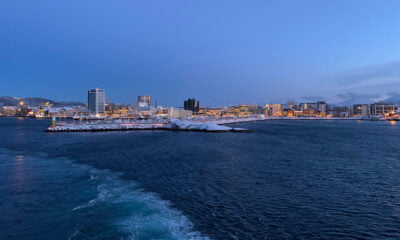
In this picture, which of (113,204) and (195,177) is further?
(195,177)

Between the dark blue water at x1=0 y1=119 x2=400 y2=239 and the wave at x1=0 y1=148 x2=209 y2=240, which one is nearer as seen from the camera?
the wave at x1=0 y1=148 x2=209 y2=240

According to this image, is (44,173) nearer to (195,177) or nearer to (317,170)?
(195,177)

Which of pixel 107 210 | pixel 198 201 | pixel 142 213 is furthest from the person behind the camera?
pixel 198 201

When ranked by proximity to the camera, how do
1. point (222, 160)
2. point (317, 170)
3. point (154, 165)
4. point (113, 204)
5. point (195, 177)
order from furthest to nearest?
point (222, 160) → point (154, 165) → point (317, 170) → point (195, 177) → point (113, 204)

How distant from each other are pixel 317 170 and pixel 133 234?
16.9m

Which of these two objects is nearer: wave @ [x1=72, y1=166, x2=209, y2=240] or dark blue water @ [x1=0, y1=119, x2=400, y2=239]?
wave @ [x1=72, y1=166, x2=209, y2=240]

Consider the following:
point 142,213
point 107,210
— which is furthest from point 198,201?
point 107,210

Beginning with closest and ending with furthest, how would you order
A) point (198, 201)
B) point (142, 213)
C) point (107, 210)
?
point (142, 213) < point (107, 210) < point (198, 201)

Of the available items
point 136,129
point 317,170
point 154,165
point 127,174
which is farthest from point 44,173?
point 136,129

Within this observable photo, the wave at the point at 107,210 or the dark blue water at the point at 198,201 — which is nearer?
the wave at the point at 107,210

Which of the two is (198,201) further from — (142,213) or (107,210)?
(107,210)

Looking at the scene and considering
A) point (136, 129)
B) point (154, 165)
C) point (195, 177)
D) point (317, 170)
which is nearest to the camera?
point (195, 177)

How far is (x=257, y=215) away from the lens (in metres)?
11.6

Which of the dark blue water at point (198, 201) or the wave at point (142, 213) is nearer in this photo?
the wave at point (142, 213)
